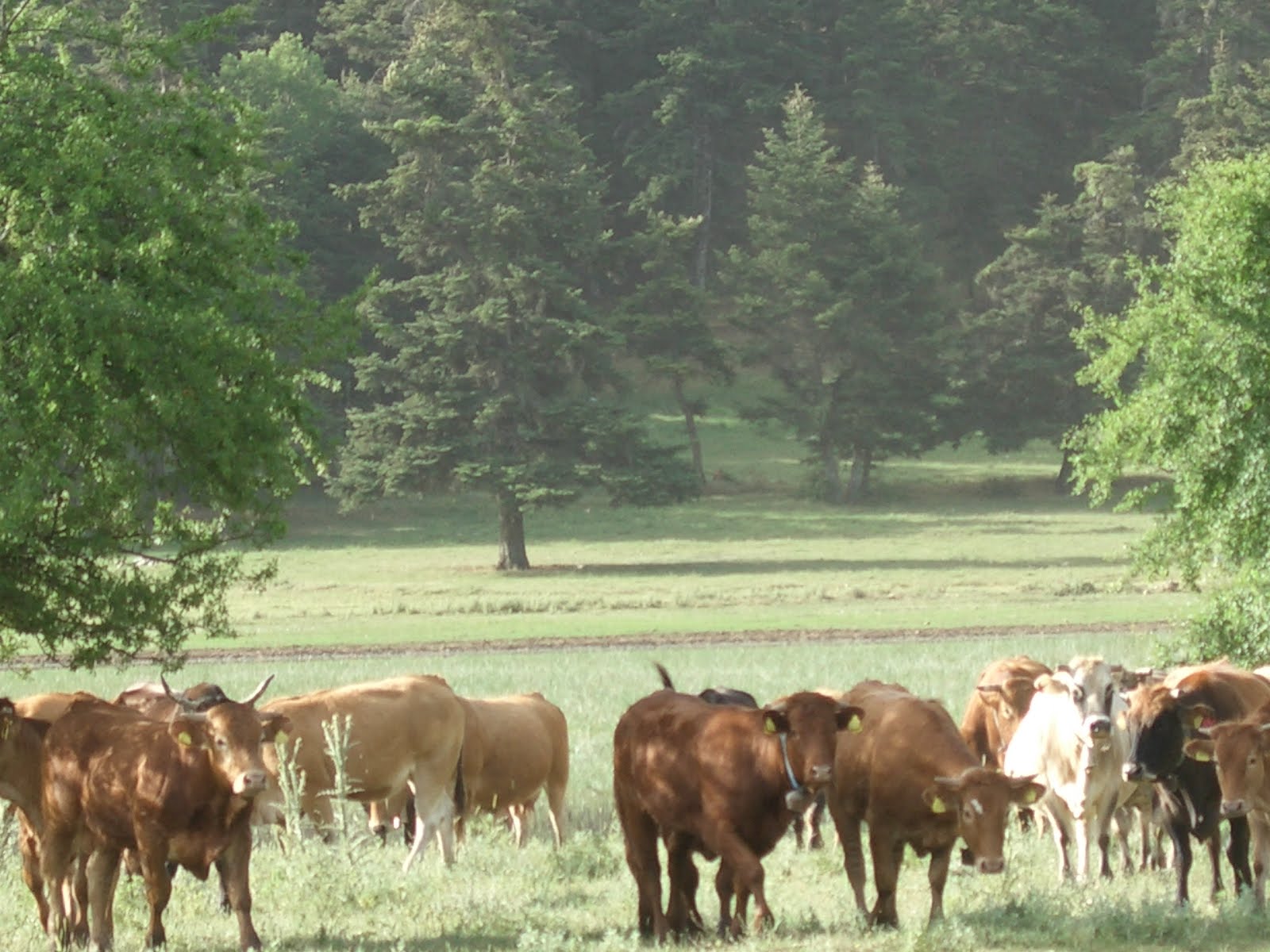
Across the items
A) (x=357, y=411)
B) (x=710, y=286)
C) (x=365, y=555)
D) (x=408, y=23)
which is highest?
(x=408, y=23)

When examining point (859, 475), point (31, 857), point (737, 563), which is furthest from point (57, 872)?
point (859, 475)

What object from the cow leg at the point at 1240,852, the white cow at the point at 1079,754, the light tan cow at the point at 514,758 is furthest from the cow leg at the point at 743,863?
the light tan cow at the point at 514,758

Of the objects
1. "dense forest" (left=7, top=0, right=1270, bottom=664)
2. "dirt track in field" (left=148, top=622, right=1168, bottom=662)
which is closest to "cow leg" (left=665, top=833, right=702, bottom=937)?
"dense forest" (left=7, top=0, right=1270, bottom=664)

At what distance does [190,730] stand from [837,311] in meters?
70.1

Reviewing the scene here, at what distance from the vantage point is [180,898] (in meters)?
15.4

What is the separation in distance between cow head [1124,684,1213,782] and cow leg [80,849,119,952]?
7.24 metres

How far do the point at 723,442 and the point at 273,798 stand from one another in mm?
72769

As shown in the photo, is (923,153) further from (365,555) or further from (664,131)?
(365,555)

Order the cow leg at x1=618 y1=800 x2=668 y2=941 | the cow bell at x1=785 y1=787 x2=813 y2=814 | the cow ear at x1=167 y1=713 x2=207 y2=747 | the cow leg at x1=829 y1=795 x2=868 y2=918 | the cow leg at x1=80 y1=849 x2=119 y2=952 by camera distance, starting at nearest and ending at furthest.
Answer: the cow bell at x1=785 y1=787 x2=813 y2=814, the cow ear at x1=167 y1=713 x2=207 y2=747, the cow leg at x1=80 y1=849 x2=119 y2=952, the cow leg at x1=618 y1=800 x2=668 y2=941, the cow leg at x1=829 y1=795 x2=868 y2=918

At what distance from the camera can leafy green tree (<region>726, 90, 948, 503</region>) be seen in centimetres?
8131

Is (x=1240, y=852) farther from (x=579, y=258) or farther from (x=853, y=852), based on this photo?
(x=579, y=258)

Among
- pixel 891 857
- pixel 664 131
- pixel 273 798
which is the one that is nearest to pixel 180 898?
pixel 273 798

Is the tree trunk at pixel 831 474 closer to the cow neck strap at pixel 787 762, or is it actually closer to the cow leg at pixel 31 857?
the cow leg at pixel 31 857

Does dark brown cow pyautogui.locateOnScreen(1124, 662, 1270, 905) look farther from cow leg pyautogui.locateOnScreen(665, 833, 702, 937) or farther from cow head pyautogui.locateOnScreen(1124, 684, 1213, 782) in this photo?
cow leg pyautogui.locateOnScreen(665, 833, 702, 937)
